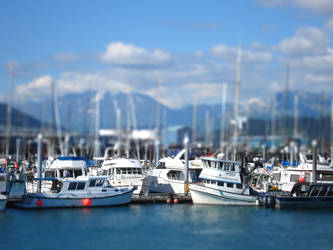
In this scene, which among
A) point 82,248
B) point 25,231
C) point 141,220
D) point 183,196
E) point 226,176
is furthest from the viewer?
point 183,196

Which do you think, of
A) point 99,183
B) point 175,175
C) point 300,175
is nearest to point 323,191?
point 300,175

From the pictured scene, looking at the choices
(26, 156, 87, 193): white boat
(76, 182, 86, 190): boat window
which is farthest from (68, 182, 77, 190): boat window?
(26, 156, 87, 193): white boat

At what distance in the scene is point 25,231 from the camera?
111 ft

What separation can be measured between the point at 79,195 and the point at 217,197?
436 inches

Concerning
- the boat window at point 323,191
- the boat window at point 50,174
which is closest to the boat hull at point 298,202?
the boat window at point 323,191

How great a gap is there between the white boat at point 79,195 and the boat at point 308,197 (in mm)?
12725

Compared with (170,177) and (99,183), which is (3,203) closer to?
(99,183)

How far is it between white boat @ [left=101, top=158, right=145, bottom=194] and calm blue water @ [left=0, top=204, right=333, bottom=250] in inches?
140

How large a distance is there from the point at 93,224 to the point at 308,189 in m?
18.4

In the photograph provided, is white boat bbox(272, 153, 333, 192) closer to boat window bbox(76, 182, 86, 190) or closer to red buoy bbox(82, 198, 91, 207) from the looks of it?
red buoy bbox(82, 198, 91, 207)

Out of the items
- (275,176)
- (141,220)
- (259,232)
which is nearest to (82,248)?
(141,220)

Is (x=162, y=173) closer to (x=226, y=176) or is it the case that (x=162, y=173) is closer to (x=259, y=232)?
(x=226, y=176)

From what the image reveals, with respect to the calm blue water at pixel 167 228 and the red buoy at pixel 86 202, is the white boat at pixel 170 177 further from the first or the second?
the red buoy at pixel 86 202

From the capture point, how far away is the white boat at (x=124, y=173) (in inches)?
1789
